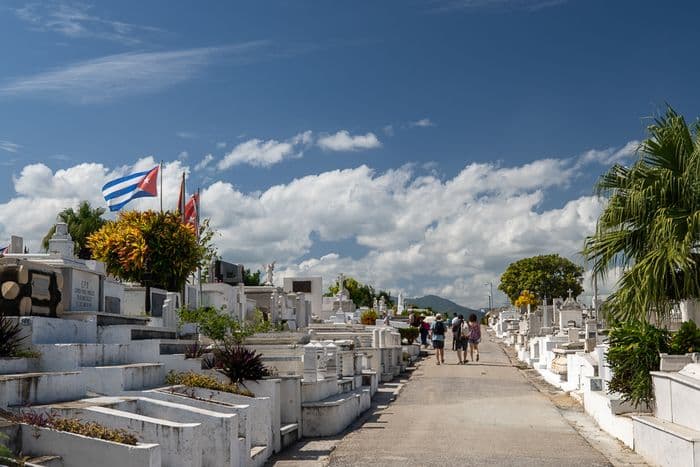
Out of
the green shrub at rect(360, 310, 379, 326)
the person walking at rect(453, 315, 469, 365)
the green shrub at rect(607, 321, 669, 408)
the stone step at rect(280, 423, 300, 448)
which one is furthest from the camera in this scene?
the green shrub at rect(360, 310, 379, 326)

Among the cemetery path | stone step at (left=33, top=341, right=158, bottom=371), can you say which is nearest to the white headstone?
stone step at (left=33, top=341, right=158, bottom=371)

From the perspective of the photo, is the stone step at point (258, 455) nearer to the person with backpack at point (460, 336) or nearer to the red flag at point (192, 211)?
the person with backpack at point (460, 336)

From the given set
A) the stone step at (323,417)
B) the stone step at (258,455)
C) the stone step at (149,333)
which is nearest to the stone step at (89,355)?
the stone step at (149,333)

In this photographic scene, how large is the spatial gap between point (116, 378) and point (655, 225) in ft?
26.5

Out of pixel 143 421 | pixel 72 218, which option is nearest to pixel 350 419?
pixel 143 421

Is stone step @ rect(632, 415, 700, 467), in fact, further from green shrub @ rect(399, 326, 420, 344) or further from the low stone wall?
green shrub @ rect(399, 326, 420, 344)

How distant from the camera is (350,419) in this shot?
→ 575 inches

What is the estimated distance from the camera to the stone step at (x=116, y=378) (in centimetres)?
923

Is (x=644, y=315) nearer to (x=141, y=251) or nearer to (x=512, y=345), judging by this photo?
(x=141, y=251)

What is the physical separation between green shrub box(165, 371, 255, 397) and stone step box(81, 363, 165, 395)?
21.2 inches

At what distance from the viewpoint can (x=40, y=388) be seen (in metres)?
8.12

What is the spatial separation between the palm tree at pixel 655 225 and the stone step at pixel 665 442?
212cm

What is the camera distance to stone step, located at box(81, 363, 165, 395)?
9227mm

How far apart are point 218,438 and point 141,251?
1412 centimetres
